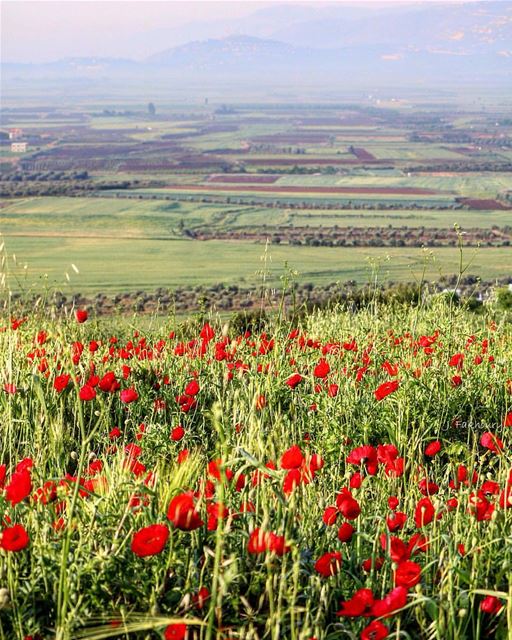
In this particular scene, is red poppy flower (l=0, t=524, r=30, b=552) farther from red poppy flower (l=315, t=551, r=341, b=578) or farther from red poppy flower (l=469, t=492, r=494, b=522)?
red poppy flower (l=469, t=492, r=494, b=522)

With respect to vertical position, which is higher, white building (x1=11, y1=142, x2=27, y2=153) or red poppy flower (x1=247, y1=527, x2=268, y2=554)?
white building (x1=11, y1=142, x2=27, y2=153)

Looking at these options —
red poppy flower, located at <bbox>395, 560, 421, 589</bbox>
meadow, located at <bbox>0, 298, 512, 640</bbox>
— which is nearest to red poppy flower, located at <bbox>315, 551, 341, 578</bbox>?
meadow, located at <bbox>0, 298, 512, 640</bbox>

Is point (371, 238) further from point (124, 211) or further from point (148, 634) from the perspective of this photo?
point (148, 634)

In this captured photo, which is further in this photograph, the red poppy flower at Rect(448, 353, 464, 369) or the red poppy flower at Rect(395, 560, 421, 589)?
the red poppy flower at Rect(448, 353, 464, 369)

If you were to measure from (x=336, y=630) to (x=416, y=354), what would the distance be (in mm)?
3654

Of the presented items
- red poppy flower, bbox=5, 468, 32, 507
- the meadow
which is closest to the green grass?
the meadow

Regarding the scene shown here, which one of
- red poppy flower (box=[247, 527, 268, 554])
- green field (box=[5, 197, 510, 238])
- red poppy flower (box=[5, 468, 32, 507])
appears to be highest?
red poppy flower (box=[5, 468, 32, 507])

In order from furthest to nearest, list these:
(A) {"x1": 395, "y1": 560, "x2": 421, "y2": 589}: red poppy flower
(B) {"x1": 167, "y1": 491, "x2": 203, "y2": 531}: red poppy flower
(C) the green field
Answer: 1. (C) the green field
2. (A) {"x1": 395, "y1": 560, "x2": 421, "y2": 589}: red poppy flower
3. (B) {"x1": 167, "y1": 491, "x2": 203, "y2": 531}: red poppy flower

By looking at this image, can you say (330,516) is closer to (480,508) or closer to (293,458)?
(293,458)

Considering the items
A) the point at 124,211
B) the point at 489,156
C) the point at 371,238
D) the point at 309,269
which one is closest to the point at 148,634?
the point at 309,269

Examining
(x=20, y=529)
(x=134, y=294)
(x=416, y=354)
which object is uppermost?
(x=20, y=529)

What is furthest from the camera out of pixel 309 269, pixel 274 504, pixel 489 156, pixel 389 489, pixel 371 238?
pixel 489 156

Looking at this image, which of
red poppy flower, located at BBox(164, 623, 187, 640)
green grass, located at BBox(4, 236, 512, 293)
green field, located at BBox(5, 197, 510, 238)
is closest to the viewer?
red poppy flower, located at BBox(164, 623, 187, 640)

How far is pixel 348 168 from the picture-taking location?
100 meters
